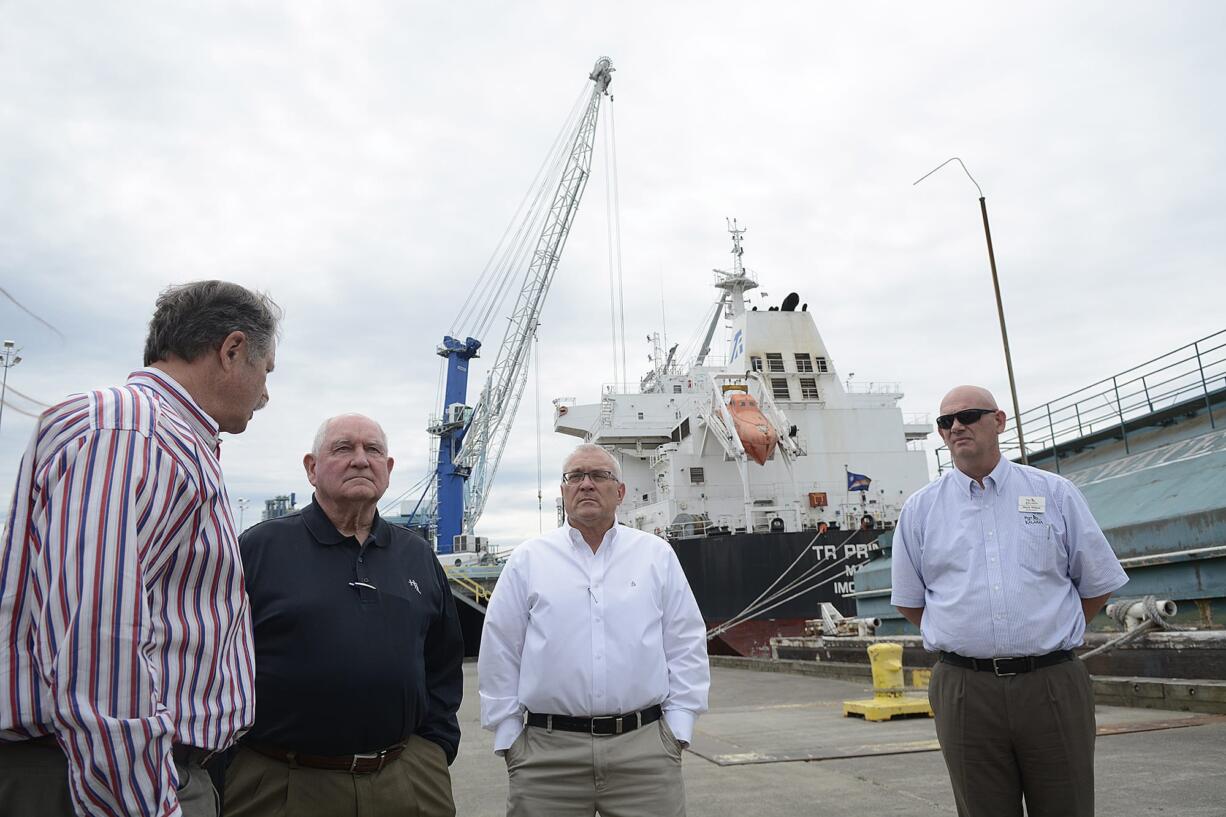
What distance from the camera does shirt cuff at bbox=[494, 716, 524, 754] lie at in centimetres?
277

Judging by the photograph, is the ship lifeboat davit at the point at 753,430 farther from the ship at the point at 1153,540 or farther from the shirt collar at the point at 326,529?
the shirt collar at the point at 326,529

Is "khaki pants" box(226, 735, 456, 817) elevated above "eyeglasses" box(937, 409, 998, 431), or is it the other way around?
"eyeglasses" box(937, 409, 998, 431)

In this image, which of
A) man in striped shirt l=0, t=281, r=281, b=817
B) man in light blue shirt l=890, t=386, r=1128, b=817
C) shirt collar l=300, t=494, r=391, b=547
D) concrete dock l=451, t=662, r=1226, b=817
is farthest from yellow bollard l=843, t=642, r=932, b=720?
man in striped shirt l=0, t=281, r=281, b=817

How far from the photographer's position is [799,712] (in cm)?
801

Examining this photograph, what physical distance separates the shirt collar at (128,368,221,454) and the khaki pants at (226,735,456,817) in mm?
1103

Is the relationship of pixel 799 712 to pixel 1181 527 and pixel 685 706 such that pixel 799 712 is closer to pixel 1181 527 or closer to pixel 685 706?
pixel 1181 527

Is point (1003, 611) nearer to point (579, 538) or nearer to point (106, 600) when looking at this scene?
point (579, 538)

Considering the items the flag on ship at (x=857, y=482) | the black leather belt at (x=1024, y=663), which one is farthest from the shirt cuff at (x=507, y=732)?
the flag on ship at (x=857, y=482)

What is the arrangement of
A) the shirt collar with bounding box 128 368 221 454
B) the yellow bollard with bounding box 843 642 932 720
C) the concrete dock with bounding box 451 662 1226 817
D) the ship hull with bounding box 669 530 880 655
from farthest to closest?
1. the ship hull with bounding box 669 530 880 655
2. the yellow bollard with bounding box 843 642 932 720
3. the concrete dock with bounding box 451 662 1226 817
4. the shirt collar with bounding box 128 368 221 454

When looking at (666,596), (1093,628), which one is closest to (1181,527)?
(1093,628)

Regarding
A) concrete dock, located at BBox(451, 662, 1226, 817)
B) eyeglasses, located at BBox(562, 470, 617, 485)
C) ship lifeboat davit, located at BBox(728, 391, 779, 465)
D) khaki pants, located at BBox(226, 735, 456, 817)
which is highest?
ship lifeboat davit, located at BBox(728, 391, 779, 465)

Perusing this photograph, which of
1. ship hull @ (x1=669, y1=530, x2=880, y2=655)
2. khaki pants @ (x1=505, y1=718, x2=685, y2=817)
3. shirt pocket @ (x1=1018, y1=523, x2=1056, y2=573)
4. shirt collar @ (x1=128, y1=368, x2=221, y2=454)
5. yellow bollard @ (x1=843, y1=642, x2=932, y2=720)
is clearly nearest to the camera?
shirt collar @ (x1=128, y1=368, x2=221, y2=454)

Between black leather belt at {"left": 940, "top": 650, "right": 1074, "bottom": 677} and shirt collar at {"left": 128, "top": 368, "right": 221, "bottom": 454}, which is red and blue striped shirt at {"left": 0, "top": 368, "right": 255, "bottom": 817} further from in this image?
black leather belt at {"left": 940, "top": 650, "right": 1074, "bottom": 677}

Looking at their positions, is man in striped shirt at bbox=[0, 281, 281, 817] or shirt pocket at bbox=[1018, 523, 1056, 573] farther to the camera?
shirt pocket at bbox=[1018, 523, 1056, 573]
